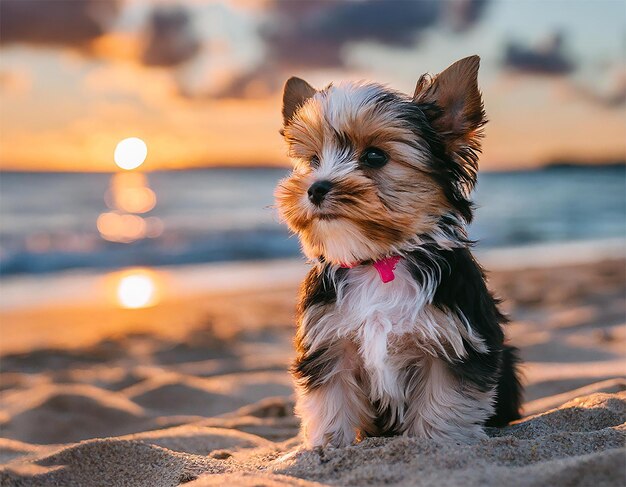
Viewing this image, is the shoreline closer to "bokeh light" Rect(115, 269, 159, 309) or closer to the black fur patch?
"bokeh light" Rect(115, 269, 159, 309)

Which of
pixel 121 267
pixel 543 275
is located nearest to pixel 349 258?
pixel 543 275

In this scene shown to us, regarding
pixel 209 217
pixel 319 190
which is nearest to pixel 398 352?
pixel 319 190

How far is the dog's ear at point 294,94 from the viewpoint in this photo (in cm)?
440

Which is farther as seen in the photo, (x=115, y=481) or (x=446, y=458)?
(x=115, y=481)

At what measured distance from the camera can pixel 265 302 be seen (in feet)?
39.1

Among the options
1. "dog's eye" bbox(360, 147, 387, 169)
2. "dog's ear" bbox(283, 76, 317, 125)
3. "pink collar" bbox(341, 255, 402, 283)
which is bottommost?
"pink collar" bbox(341, 255, 402, 283)

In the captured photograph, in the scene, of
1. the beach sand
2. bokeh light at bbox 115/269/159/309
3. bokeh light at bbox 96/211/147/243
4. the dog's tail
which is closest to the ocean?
Result: bokeh light at bbox 96/211/147/243

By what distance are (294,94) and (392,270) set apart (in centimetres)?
120

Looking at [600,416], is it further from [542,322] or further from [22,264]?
[22,264]

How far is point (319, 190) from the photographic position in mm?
3715

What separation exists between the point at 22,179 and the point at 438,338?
1668 inches

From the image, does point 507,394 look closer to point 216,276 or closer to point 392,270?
point 392,270

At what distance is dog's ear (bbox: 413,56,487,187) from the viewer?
390 centimetres

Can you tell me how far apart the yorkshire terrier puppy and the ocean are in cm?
36
